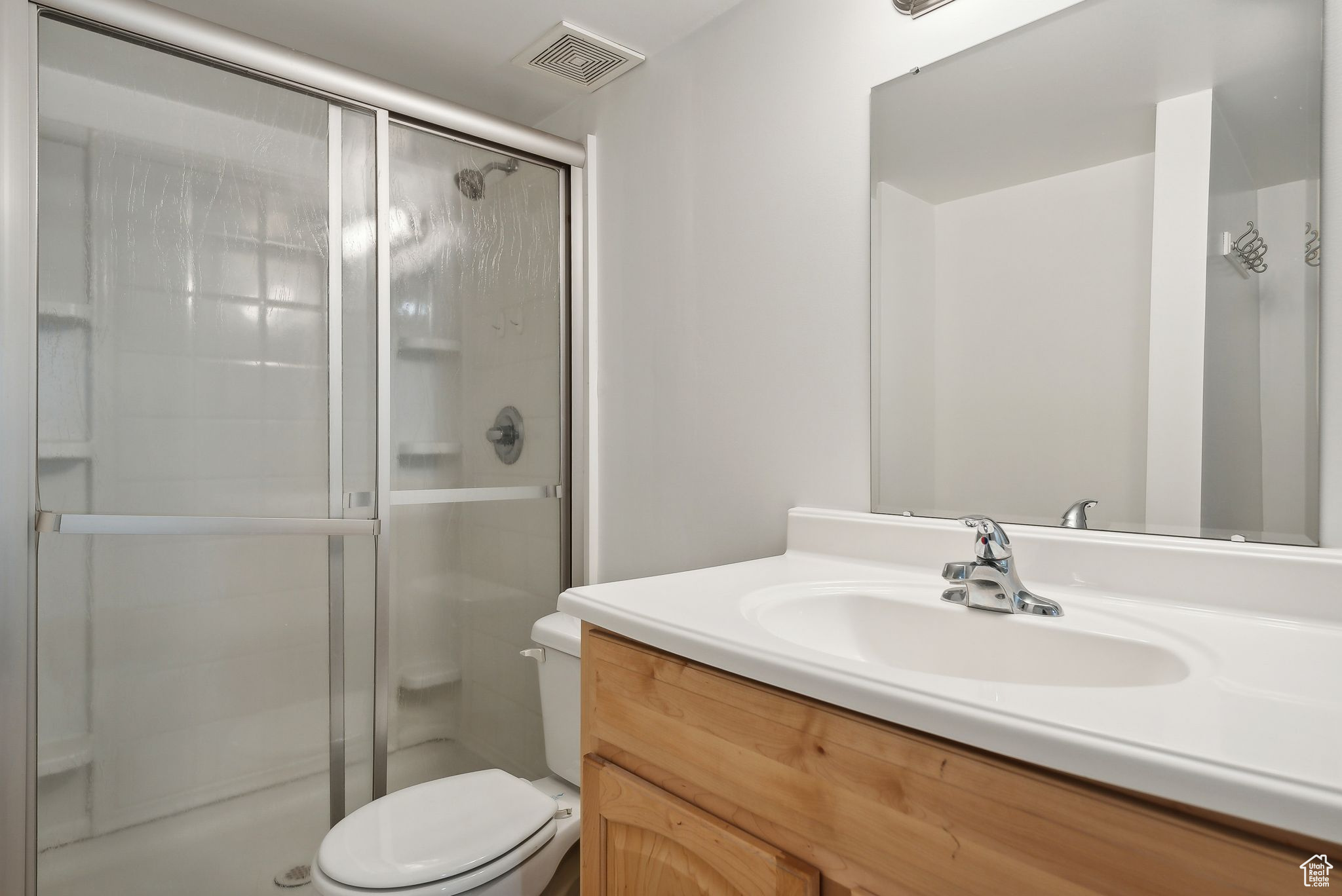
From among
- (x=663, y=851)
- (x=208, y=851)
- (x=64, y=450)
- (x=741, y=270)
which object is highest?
(x=741, y=270)

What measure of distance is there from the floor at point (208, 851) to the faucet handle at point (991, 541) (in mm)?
1450

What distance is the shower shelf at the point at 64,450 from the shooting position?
1312mm

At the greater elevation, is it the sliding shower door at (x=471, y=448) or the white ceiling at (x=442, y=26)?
the white ceiling at (x=442, y=26)

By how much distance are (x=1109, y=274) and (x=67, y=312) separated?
1.79 m

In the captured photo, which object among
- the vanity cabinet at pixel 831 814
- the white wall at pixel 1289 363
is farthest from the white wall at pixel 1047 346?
the vanity cabinet at pixel 831 814

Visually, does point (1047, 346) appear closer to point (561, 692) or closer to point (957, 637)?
point (957, 637)

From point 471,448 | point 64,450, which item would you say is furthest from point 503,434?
point 64,450

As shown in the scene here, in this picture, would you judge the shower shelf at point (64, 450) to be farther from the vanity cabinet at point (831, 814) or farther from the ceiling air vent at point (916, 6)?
the ceiling air vent at point (916, 6)

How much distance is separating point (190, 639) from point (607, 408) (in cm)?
110

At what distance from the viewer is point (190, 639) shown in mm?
1470

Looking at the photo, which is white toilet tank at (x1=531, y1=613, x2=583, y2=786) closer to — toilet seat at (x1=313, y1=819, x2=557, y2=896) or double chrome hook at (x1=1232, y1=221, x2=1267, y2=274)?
toilet seat at (x1=313, y1=819, x2=557, y2=896)

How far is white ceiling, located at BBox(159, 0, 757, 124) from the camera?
5.27 ft

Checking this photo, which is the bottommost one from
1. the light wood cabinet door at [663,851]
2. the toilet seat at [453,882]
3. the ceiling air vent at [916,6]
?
the toilet seat at [453,882]

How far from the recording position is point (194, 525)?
1.46m
